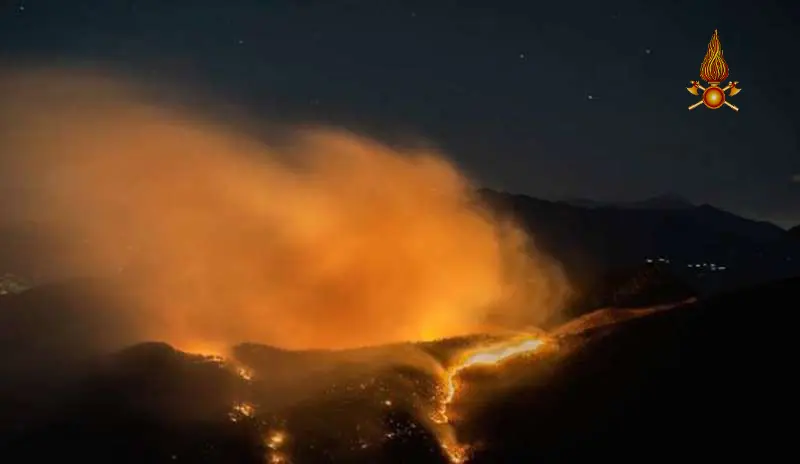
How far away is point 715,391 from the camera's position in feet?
96.2

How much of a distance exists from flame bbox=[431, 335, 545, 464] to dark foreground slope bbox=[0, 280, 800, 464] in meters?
0.70

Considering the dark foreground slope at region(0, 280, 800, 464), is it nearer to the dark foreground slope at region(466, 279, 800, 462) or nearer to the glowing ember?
the dark foreground slope at region(466, 279, 800, 462)

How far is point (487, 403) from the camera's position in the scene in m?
32.7

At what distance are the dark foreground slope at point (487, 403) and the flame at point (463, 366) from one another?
2.30 ft

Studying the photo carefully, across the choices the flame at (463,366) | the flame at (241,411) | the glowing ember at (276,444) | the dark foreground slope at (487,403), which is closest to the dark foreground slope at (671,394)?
the dark foreground slope at (487,403)

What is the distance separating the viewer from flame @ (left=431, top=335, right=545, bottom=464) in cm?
2885

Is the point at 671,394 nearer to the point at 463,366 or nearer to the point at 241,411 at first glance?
the point at 463,366

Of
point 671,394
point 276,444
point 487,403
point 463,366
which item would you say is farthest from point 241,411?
point 671,394

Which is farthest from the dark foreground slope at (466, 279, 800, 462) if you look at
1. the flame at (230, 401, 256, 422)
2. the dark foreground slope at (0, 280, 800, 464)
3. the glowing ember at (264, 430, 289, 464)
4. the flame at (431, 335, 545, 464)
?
the flame at (230, 401, 256, 422)

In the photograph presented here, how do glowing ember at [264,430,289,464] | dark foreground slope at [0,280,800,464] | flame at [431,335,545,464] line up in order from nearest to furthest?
glowing ember at [264,430,289,464] → dark foreground slope at [0,280,800,464] → flame at [431,335,545,464]

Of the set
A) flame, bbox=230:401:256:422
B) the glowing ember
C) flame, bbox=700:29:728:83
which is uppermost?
flame, bbox=700:29:728:83

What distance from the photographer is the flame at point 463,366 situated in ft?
94.6

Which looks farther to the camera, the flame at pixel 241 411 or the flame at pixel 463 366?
the flame at pixel 241 411

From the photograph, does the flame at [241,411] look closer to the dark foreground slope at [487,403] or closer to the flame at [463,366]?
the dark foreground slope at [487,403]
